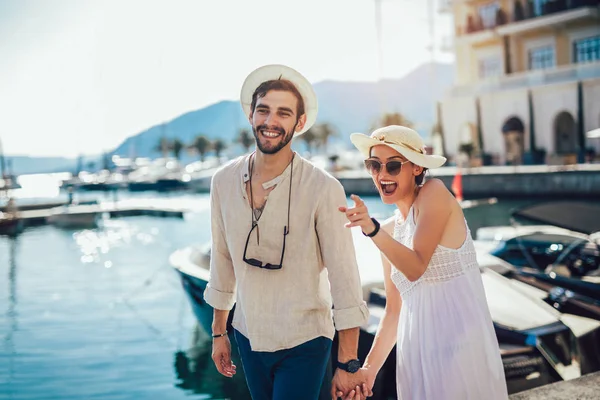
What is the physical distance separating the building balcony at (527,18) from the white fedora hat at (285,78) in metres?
37.2

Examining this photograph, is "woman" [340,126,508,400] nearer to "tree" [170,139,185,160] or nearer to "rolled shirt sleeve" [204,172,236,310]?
"rolled shirt sleeve" [204,172,236,310]

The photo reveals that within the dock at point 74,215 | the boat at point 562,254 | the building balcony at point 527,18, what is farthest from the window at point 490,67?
the boat at point 562,254

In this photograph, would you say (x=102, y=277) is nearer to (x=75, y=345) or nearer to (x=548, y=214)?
(x=75, y=345)

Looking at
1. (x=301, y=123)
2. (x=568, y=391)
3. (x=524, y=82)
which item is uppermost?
(x=524, y=82)

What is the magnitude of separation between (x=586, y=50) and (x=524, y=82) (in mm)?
4182

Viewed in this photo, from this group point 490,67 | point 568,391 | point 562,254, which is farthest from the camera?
point 490,67

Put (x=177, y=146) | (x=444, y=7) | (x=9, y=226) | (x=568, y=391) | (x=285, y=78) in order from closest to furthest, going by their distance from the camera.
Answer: (x=285, y=78)
(x=568, y=391)
(x=9, y=226)
(x=444, y=7)
(x=177, y=146)

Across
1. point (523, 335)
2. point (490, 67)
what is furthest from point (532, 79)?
point (523, 335)

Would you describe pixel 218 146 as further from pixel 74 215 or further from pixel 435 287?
pixel 435 287

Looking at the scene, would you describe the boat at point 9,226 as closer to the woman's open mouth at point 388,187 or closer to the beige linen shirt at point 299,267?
the beige linen shirt at point 299,267

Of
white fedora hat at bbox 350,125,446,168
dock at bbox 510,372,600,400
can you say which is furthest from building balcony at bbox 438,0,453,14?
white fedora hat at bbox 350,125,446,168

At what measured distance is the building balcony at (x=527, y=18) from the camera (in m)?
34.5

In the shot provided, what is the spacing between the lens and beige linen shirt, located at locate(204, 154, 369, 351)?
2316mm

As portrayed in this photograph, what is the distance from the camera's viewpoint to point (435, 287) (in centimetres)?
226
